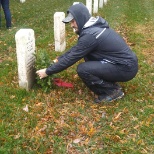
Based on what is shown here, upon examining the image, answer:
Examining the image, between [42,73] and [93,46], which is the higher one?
[93,46]

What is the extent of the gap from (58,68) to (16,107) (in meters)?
0.88

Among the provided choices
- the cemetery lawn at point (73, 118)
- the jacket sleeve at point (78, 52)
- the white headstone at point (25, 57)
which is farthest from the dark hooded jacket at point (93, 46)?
the cemetery lawn at point (73, 118)

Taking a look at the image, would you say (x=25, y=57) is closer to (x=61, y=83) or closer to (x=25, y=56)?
(x=25, y=56)

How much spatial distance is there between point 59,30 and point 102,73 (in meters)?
2.40

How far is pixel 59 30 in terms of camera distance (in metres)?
6.37

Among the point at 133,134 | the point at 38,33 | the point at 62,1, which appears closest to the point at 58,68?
the point at 133,134

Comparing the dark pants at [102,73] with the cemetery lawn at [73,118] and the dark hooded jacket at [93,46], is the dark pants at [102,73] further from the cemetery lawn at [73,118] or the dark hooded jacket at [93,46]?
the cemetery lawn at [73,118]

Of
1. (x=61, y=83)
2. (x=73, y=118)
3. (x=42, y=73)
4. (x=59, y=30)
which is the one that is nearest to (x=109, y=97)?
(x=73, y=118)

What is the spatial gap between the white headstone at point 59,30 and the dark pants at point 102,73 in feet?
7.19

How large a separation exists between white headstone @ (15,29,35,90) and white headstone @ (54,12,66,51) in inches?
69.1

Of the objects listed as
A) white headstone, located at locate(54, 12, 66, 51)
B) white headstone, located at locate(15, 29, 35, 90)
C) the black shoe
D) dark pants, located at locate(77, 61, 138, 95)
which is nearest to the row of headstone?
Answer: white headstone, located at locate(15, 29, 35, 90)

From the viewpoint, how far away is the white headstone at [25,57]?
4.35m

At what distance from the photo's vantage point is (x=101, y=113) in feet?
14.3

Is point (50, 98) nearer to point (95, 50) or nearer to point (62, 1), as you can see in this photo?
point (95, 50)
